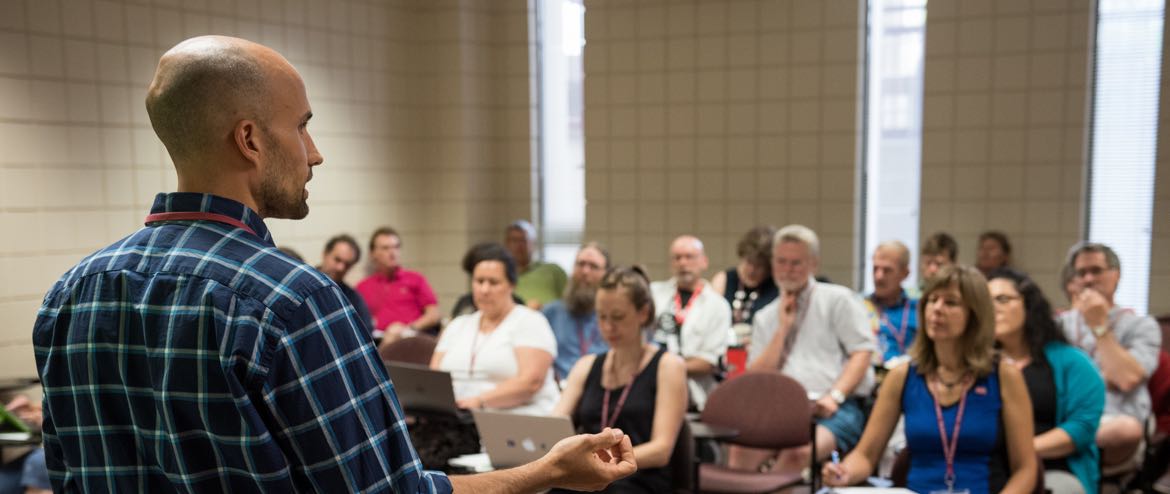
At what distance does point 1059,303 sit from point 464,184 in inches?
176

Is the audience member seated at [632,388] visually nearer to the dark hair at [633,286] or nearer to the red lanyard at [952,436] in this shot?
the dark hair at [633,286]

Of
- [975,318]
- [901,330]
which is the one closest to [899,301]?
[901,330]

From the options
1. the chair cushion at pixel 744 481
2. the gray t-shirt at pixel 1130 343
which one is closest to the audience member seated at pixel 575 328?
the chair cushion at pixel 744 481

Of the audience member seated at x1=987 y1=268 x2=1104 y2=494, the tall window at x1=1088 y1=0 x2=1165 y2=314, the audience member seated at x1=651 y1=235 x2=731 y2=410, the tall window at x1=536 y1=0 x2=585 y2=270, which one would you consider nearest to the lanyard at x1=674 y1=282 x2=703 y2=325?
the audience member seated at x1=651 y1=235 x2=731 y2=410

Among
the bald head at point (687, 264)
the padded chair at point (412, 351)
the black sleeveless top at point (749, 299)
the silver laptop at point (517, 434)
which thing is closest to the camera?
the silver laptop at point (517, 434)

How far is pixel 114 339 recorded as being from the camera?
41.9 inches

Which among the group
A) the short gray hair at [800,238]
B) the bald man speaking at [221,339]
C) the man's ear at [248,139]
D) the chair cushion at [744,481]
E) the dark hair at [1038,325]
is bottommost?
the chair cushion at [744,481]

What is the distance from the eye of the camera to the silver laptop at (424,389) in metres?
3.87

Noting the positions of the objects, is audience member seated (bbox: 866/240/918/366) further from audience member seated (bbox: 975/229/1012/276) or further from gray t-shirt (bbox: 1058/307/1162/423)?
audience member seated (bbox: 975/229/1012/276)

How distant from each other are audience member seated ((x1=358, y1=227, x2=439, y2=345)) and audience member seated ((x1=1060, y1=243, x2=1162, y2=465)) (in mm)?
4140

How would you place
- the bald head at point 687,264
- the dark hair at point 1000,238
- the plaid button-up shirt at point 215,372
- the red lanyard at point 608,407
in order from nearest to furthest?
the plaid button-up shirt at point 215,372
the red lanyard at point 608,407
the bald head at point 687,264
the dark hair at point 1000,238

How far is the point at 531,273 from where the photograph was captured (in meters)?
6.83

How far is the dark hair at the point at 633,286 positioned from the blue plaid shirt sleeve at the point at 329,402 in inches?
99.2

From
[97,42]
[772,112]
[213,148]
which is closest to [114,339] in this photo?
[213,148]
